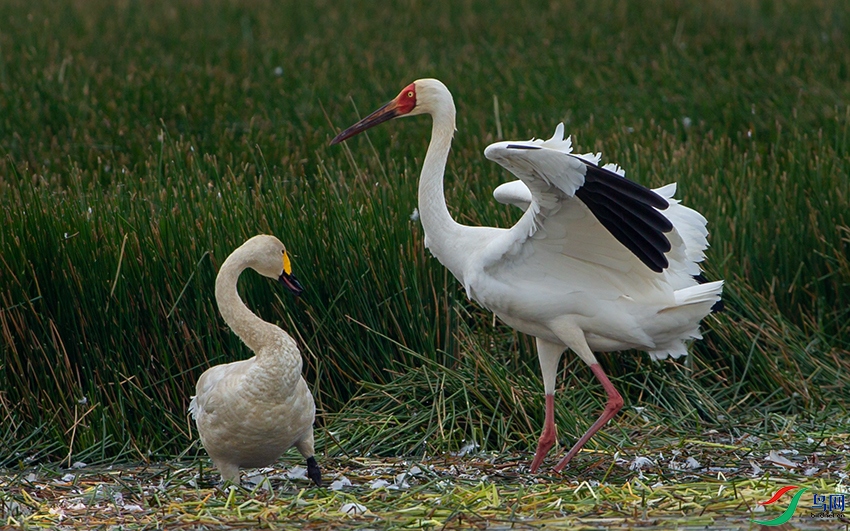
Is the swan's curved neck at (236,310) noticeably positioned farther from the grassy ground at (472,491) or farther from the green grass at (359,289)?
the green grass at (359,289)

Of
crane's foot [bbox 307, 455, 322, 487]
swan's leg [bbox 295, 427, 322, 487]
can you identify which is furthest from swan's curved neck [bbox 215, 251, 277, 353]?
crane's foot [bbox 307, 455, 322, 487]

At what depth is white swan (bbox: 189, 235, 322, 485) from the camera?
476 cm

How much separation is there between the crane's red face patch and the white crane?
0.07m

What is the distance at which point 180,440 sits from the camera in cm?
568

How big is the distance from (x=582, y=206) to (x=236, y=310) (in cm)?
152

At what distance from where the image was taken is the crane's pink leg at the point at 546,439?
527 cm

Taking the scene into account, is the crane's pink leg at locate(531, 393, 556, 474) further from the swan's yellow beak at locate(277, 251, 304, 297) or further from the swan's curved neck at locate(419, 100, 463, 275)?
the swan's yellow beak at locate(277, 251, 304, 297)

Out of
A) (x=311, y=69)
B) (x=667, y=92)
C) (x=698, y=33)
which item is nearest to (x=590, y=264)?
(x=667, y=92)

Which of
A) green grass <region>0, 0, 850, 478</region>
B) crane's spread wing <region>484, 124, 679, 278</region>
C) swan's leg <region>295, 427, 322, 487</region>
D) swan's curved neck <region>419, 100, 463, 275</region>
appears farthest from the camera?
green grass <region>0, 0, 850, 478</region>

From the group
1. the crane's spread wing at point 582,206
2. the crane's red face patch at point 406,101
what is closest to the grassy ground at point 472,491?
the crane's spread wing at point 582,206

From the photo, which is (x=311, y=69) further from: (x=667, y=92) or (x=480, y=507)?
(x=480, y=507)

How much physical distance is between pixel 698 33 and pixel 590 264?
29.7 ft

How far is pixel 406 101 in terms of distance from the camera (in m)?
5.75

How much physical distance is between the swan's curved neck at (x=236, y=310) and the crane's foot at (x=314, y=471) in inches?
21.4
